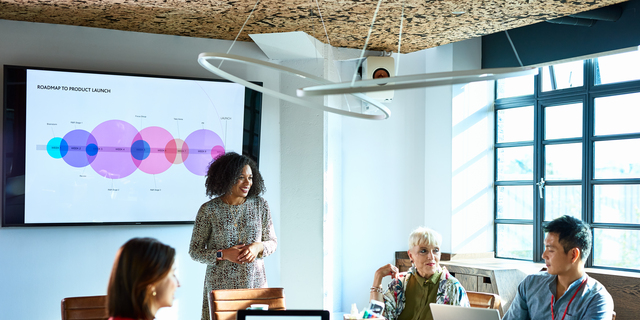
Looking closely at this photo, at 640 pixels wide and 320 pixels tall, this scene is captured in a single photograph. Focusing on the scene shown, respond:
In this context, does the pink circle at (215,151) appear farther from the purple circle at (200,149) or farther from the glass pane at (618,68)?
the glass pane at (618,68)

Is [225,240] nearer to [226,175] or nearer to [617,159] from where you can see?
[226,175]

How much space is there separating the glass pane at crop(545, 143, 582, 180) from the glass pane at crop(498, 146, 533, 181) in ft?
0.62

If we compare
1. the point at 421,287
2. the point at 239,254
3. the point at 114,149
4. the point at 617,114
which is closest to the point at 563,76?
the point at 617,114

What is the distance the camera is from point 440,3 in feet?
13.5

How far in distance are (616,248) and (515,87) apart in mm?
1836

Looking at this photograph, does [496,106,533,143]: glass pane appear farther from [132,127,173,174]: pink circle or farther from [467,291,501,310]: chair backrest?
[132,127,173,174]: pink circle

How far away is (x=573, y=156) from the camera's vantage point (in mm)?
5273

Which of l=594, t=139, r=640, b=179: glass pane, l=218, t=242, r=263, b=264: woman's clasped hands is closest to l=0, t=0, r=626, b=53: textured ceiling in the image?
l=594, t=139, r=640, b=179: glass pane

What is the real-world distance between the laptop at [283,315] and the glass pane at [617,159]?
3.69 m

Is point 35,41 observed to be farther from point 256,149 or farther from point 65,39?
point 256,149

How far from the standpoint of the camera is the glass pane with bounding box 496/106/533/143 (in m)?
5.64

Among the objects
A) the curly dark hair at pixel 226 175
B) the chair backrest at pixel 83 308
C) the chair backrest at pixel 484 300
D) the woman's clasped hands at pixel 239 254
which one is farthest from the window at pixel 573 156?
the chair backrest at pixel 83 308

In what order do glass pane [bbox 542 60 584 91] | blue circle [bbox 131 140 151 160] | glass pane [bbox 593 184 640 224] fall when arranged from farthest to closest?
1. glass pane [bbox 542 60 584 91]
2. glass pane [bbox 593 184 640 224]
3. blue circle [bbox 131 140 151 160]

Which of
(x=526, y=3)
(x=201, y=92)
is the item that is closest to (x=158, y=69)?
(x=201, y=92)
